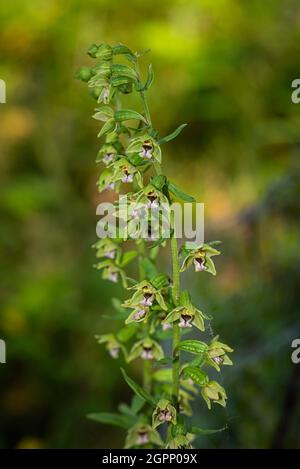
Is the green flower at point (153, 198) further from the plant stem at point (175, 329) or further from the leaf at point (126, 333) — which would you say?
the leaf at point (126, 333)

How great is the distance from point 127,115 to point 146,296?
16.2 inches

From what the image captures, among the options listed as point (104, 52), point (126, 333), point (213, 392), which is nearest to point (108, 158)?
point (104, 52)

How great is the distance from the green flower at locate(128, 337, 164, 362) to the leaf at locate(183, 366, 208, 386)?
0.47 feet

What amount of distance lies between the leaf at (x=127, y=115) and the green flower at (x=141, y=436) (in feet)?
2.47

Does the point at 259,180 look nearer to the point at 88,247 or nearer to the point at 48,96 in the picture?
the point at 88,247

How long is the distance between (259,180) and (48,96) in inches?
76.1

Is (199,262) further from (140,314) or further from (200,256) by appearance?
(140,314)

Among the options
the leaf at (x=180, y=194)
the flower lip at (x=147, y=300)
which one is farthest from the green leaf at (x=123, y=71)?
the flower lip at (x=147, y=300)

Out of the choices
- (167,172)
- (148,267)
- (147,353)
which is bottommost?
(147,353)

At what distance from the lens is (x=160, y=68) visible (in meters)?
5.39

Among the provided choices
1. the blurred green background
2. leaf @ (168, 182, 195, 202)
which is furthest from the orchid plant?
the blurred green background

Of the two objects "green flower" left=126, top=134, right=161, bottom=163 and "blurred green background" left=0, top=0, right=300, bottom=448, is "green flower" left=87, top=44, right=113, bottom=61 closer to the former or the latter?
"green flower" left=126, top=134, right=161, bottom=163

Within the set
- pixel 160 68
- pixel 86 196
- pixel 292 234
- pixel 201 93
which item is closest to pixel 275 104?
pixel 201 93

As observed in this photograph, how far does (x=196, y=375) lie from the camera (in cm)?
138
